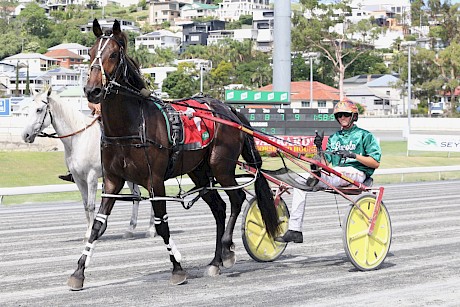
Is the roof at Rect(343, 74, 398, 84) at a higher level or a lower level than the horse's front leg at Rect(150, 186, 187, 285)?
lower

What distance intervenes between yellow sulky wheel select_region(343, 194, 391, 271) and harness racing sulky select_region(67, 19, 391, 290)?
0.04 ft

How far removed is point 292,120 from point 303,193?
23164 millimetres

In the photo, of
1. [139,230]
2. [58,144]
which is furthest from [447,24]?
[139,230]

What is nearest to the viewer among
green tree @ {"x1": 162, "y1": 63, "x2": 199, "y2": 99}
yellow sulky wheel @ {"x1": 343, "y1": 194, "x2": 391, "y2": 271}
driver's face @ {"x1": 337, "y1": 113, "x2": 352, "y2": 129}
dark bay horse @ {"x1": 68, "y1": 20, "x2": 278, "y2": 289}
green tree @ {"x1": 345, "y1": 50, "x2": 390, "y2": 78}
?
dark bay horse @ {"x1": 68, "y1": 20, "x2": 278, "y2": 289}

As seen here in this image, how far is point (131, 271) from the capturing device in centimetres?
934

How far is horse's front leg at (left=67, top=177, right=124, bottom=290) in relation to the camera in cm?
818

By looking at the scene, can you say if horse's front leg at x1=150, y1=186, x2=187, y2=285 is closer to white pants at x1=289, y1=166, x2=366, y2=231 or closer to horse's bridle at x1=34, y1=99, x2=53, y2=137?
white pants at x1=289, y1=166, x2=366, y2=231

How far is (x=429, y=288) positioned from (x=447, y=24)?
9098 cm

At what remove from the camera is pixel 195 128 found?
9.20 meters

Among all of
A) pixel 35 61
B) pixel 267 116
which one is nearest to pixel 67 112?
pixel 267 116

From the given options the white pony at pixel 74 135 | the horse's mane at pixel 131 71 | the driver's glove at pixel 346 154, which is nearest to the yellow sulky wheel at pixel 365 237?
the driver's glove at pixel 346 154

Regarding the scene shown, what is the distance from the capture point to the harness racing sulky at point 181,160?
8.45 meters

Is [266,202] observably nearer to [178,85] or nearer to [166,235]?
[166,235]

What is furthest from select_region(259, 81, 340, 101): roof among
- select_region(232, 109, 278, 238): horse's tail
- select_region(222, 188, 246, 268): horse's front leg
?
select_region(222, 188, 246, 268): horse's front leg
